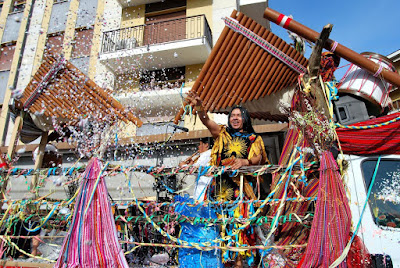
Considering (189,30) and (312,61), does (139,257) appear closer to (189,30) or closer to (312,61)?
(312,61)

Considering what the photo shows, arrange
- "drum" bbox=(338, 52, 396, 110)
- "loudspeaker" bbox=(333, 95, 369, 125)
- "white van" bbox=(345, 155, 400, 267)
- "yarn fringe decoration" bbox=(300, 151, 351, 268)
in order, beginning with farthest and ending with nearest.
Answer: "drum" bbox=(338, 52, 396, 110) < "loudspeaker" bbox=(333, 95, 369, 125) < "white van" bbox=(345, 155, 400, 267) < "yarn fringe decoration" bbox=(300, 151, 351, 268)

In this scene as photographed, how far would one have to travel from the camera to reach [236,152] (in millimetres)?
3320

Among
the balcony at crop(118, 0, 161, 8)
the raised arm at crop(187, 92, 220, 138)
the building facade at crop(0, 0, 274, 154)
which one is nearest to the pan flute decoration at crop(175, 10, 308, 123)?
the raised arm at crop(187, 92, 220, 138)

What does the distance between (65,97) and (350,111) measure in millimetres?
4279

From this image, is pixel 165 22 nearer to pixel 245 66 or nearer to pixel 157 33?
pixel 157 33

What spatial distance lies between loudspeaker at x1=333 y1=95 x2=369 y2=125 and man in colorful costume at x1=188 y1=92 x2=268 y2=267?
3.50 ft

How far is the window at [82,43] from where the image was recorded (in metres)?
13.5

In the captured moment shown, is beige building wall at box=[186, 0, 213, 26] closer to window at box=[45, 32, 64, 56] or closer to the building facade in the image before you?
the building facade

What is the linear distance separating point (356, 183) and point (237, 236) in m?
1.43

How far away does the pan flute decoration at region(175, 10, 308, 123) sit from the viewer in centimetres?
378

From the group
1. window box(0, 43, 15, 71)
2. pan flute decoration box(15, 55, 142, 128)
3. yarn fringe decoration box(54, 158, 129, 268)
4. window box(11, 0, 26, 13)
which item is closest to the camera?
yarn fringe decoration box(54, 158, 129, 268)

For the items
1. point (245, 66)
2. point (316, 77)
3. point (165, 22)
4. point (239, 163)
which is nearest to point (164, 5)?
point (165, 22)

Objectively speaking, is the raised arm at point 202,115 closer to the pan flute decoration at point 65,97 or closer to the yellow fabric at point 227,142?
the yellow fabric at point 227,142

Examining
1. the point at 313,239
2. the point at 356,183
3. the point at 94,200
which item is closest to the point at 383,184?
the point at 356,183
